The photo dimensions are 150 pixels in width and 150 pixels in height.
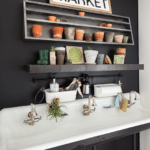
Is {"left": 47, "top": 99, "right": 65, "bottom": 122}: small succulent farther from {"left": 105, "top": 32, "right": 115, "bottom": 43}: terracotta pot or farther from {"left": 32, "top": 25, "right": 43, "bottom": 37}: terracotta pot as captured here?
{"left": 105, "top": 32, "right": 115, "bottom": 43}: terracotta pot

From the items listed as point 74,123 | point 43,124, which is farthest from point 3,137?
point 74,123

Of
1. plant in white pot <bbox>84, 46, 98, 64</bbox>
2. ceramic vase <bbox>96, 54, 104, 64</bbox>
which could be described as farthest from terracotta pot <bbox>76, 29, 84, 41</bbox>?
ceramic vase <bbox>96, 54, 104, 64</bbox>

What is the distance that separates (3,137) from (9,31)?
1.00 meters

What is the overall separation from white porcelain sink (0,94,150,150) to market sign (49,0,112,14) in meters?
1.09

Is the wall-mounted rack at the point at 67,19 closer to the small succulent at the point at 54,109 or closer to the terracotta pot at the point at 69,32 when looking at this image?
the terracotta pot at the point at 69,32

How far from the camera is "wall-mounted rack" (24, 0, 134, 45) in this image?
152 cm

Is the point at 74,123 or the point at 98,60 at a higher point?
the point at 98,60

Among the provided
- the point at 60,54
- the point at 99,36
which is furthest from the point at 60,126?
the point at 99,36

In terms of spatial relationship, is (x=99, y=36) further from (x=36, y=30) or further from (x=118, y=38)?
(x=36, y=30)

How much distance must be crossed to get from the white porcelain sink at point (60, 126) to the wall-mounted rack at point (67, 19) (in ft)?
2.42

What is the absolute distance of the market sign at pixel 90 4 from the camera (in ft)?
5.43

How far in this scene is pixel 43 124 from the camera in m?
1.54

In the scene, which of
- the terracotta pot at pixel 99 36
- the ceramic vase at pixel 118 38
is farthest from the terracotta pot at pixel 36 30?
the ceramic vase at pixel 118 38

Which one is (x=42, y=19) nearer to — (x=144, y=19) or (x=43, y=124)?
(x=43, y=124)
